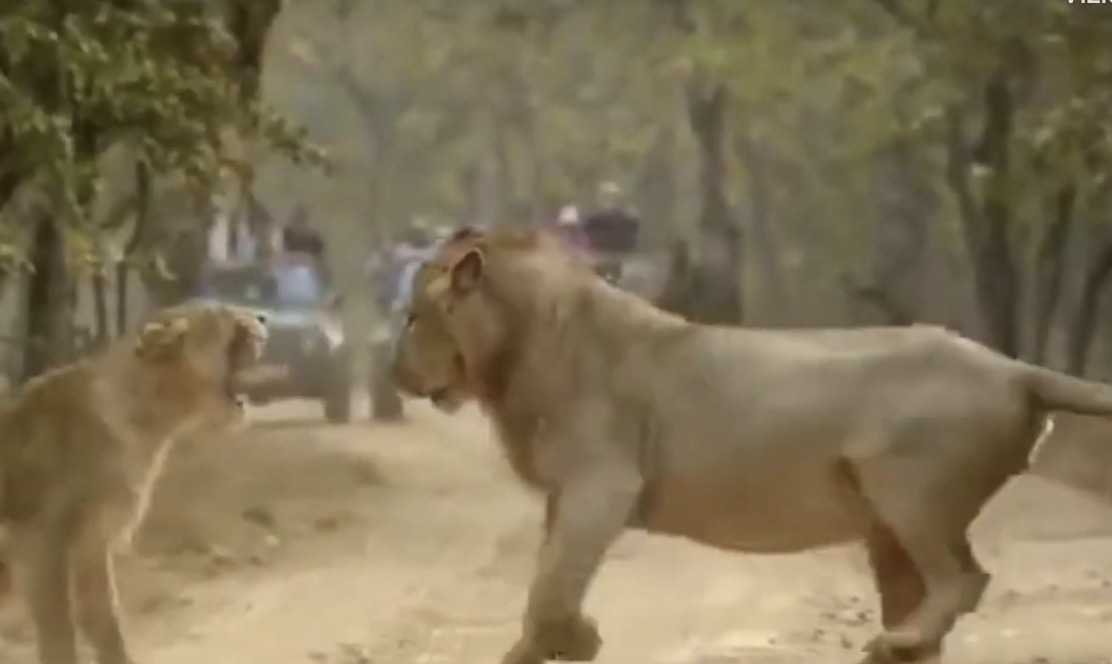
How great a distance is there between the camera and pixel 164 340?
198cm

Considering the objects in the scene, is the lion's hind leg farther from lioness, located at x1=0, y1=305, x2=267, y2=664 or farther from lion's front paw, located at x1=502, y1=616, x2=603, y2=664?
lioness, located at x1=0, y1=305, x2=267, y2=664

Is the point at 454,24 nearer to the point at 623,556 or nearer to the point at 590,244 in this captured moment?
the point at 590,244

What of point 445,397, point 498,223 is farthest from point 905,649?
point 498,223

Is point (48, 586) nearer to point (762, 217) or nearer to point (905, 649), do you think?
point (905, 649)

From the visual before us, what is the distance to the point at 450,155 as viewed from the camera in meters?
2.85

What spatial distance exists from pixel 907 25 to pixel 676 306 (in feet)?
2.91

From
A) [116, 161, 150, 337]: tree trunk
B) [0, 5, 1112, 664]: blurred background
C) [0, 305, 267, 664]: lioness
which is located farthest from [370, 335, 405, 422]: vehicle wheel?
[0, 305, 267, 664]: lioness

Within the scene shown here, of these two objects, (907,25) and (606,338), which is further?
(907,25)

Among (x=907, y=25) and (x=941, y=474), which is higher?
(x=907, y=25)

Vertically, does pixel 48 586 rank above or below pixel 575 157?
below

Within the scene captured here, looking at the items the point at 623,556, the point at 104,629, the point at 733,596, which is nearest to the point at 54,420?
the point at 104,629

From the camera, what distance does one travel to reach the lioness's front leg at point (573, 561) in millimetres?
1784

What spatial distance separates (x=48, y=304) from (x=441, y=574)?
644 millimetres

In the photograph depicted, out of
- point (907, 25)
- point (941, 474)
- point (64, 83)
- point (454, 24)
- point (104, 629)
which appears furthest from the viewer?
point (907, 25)
